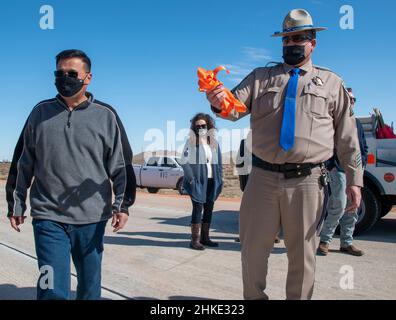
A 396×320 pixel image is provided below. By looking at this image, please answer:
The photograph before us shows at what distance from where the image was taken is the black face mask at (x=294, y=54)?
3166 millimetres

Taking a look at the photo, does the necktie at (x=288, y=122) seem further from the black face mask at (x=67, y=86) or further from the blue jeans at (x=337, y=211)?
the blue jeans at (x=337, y=211)

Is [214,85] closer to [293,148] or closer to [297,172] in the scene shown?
[293,148]

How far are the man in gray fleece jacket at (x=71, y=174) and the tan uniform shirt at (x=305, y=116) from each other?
3.27ft

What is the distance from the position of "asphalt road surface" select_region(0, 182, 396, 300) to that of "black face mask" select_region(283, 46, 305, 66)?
2.47 m

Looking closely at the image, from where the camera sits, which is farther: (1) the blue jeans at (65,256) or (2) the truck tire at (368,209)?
(2) the truck tire at (368,209)

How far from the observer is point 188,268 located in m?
5.52

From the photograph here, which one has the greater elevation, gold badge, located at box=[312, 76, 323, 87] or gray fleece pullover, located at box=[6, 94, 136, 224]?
gold badge, located at box=[312, 76, 323, 87]

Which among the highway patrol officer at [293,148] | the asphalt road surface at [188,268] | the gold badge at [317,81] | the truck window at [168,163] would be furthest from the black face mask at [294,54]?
the truck window at [168,163]

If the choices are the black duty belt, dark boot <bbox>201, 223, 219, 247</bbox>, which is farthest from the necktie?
dark boot <bbox>201, 223, 219, 247</bbox>

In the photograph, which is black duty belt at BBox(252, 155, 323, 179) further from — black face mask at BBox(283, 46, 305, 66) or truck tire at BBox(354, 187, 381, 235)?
truck tire at BBox(354, 187, 381, 235)

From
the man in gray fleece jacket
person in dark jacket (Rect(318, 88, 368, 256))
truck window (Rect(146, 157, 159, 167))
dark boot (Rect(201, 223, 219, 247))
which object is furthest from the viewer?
truck window (Rect(146, 157, 159, 167))

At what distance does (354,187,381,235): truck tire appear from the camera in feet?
23.0

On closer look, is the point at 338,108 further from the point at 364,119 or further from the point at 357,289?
the point at 364,119

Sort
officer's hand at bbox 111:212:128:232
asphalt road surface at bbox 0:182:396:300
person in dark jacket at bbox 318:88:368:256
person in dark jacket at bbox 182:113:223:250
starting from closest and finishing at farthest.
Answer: officer's hand at bbox 111:212:128:232, asphalt road surface at bbox 0:182:396:300, person in dark jacket at bbox 318:88:368:256, person in dark jacket at bbox 182:113:223:250
